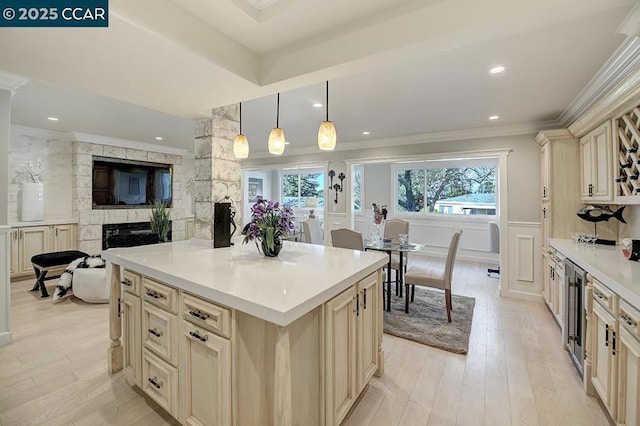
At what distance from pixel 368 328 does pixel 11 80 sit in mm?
3846

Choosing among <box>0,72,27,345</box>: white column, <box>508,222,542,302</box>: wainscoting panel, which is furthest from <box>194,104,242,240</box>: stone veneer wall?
<box>508,222,542,302</box>: wainscoting panel

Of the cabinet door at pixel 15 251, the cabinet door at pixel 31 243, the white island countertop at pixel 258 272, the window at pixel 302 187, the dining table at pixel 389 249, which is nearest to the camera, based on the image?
the white island countertop at pixel 258 272

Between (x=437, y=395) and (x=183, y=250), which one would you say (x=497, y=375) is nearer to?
(x=437, y=395)

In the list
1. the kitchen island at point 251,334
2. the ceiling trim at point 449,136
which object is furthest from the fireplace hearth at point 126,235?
the kitchen island at point 251,334

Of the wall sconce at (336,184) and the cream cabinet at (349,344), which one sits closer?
the cream cabinet at (349,344)

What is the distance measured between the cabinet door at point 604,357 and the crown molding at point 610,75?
171cm

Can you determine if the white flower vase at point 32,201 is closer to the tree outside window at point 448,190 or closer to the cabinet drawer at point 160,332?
the cabinet drawer at point 160,332

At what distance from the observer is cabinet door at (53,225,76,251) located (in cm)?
498

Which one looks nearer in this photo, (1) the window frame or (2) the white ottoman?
(2) the white ottoman

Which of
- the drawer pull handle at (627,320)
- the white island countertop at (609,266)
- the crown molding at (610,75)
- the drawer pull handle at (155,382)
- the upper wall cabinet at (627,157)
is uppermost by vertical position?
the crown molding at (610,75)

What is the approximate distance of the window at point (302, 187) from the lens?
9.40 m

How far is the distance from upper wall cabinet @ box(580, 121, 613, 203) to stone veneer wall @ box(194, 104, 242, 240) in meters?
3.42

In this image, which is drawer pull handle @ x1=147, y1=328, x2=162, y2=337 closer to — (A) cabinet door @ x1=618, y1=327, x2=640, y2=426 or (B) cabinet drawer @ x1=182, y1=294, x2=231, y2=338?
(B) cabinet drawer @ x1=182, y1=294, x2=231, y2=338

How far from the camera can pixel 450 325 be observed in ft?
9.96
